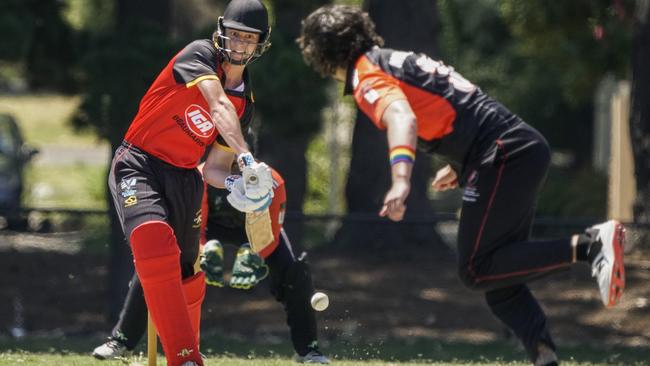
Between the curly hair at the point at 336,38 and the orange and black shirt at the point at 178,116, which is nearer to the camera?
the orange and black shirt at the point at 178,116

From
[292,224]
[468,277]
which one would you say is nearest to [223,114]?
[468,277]

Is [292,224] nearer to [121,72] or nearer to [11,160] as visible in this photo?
[121,72]

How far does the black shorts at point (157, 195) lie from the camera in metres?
5.50

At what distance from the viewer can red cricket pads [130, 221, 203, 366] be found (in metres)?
5.36

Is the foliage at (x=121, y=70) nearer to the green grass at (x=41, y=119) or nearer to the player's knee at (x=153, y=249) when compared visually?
the player's knee at (x=153, y=249)

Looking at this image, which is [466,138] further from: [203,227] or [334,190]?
[334,190]

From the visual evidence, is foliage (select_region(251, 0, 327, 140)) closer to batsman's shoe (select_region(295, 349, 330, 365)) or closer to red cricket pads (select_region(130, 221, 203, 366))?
batsman's shoe (select_region(295, 349, 330, 365))

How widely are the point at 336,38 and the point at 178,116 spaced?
41.1 inches

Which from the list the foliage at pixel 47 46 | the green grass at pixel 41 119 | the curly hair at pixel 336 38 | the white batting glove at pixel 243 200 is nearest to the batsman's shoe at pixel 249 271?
the curly hair at pixel 336 38

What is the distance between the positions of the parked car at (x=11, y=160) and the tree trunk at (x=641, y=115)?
8.44 m

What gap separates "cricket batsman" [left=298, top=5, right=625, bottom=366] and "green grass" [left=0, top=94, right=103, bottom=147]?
3231 centimetres

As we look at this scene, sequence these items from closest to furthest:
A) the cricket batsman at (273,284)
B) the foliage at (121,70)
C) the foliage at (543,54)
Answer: the cricket batsman at (273,284) → the foliage at (121,70) → the foliage at (543,54)

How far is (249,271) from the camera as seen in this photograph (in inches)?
272

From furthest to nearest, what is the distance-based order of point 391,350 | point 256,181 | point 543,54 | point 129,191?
point 543,54 → point 391,350 → point 129,191 → point 256,181
